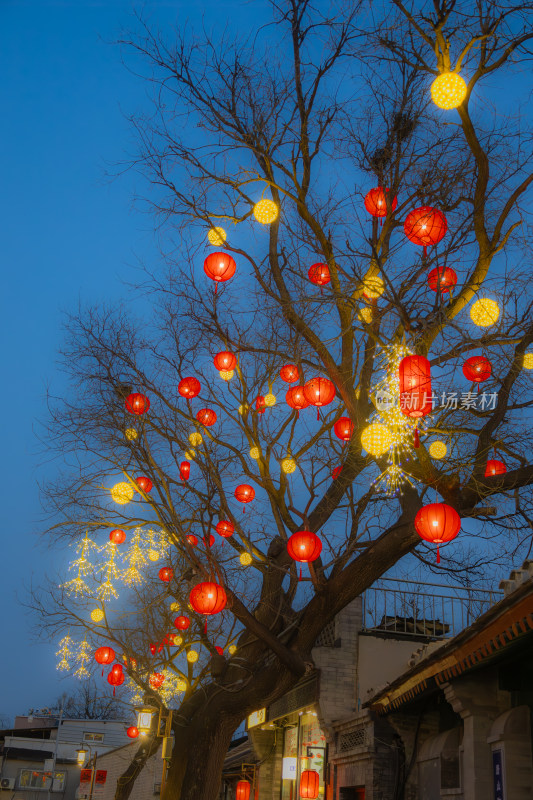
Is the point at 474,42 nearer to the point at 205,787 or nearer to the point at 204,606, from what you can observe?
the point at 204,606

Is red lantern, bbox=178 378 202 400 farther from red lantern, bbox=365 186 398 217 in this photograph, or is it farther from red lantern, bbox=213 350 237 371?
red lantern, bbox=365 186 398 217

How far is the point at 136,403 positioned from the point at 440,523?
487cm

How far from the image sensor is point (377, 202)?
8766 mm

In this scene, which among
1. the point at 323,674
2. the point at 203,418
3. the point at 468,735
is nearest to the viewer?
the point at 468,735

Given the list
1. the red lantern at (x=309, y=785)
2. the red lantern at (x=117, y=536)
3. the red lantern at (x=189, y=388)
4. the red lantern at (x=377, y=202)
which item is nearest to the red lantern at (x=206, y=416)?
the red lantern at (x=189, y=388)

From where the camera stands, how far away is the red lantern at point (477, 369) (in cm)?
847

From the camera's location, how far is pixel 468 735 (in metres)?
8.44

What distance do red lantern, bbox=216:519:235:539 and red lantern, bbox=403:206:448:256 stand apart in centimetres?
515

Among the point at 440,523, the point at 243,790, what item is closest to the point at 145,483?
the point at 440,523

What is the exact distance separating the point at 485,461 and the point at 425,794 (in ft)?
16.6

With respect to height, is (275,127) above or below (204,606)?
above

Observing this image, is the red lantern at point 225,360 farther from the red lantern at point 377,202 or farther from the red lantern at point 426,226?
the red lantern at point 426,226

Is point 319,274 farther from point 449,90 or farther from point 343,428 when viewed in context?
point 449,90

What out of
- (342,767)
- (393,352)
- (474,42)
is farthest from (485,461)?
(342,767)
